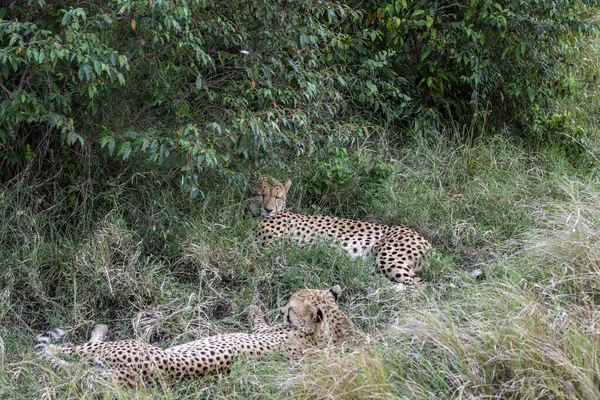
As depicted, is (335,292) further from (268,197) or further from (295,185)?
(295,185)

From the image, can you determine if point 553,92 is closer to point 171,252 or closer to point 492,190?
point 492,190

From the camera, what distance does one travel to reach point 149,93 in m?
5.18

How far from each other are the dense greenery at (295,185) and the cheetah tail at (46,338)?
65 millimetres

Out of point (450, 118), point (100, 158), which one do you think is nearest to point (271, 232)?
point (100, 158)

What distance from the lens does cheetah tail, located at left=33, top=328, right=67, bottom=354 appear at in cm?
454

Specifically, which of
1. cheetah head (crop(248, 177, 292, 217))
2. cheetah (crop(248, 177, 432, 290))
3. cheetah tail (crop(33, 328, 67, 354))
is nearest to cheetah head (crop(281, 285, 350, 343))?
cheetah (crop(248, 177, 432, 290))

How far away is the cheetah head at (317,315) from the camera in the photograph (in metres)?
4.68

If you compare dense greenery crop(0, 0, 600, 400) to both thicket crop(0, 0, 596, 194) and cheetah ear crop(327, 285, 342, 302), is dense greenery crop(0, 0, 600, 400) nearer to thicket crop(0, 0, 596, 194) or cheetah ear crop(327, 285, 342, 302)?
thicket crop(0, 0, 596, 194)

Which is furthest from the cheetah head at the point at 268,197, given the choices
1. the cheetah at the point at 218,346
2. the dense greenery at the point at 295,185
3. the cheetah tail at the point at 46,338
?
the cheetah tail at the point at 46,338

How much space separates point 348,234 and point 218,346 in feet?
5.88

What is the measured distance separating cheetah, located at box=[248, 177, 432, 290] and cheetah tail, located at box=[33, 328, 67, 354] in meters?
1.55

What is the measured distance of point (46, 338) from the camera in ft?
15.2

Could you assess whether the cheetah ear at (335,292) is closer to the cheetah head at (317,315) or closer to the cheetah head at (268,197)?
the cheetah head at (317,315)

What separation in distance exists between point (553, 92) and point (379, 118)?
1.55 m
